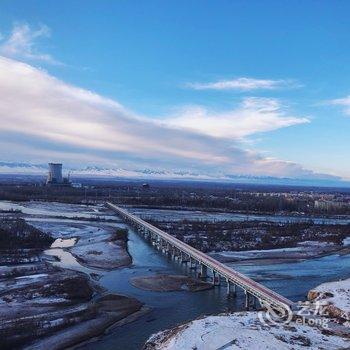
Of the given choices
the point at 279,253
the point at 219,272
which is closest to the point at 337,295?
the point at 219,272

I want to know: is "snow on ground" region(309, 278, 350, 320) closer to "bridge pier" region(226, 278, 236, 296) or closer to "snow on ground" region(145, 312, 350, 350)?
"snow on ground" region(145, 312, 350, 350)

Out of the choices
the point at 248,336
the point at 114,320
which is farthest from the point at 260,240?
the point at 248,336

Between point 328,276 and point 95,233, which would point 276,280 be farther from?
point 95,233

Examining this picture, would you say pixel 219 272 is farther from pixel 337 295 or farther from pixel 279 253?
pixel 279 253

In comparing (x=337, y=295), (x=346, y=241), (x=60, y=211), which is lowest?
(x=346, y=241)

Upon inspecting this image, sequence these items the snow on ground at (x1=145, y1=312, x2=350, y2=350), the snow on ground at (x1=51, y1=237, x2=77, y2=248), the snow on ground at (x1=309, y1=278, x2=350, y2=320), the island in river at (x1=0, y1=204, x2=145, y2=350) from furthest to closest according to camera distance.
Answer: the snow on ground at (x1=51, y1=237, x2=77, y2=248) < the snow on ground at (x1=309, y1=278, x2=350, y2=320) < the island in river at (x1=0, y1=204, x2=145, y2=350) < the snow on ground at (x1=145, y1=312, x2=350, y2=350)

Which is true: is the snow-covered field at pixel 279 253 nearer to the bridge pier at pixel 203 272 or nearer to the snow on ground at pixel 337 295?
the bridge pier at pixel 203 272

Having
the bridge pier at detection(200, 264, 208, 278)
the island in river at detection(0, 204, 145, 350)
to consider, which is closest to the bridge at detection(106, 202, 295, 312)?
the bridge pier at detection(200, 264, 208, 278)
